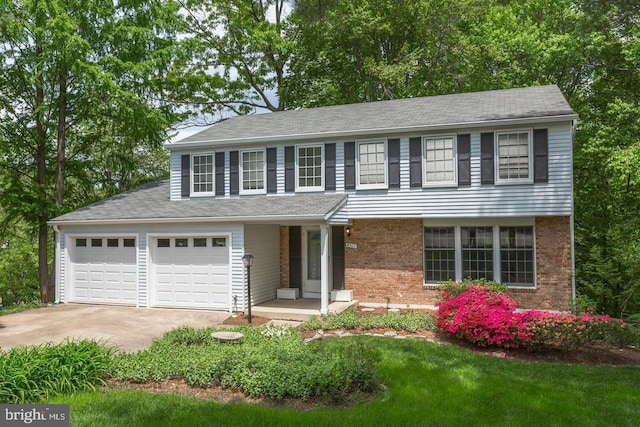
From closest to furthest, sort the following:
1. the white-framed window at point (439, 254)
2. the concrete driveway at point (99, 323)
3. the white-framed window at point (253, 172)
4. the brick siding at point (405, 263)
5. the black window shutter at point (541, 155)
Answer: the concrete driveway at point (99, 323) < the black window shutter at point (541, 155) < the brick siding at point (405, 263) < the white-framed window at point (439, 254) < the white-framed window at point (253, 172)

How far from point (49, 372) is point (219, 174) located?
Answer: 9557mm

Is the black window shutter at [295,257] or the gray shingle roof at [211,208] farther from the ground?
the gray shingle roof at [211,208]

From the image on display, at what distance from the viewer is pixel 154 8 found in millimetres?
18500

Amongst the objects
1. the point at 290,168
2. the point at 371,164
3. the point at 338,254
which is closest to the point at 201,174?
the point at 290,168

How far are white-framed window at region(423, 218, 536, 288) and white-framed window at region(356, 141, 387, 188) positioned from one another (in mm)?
1942

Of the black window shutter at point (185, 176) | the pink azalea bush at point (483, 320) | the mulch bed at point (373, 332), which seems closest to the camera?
the mulch bed at point (373, 332)

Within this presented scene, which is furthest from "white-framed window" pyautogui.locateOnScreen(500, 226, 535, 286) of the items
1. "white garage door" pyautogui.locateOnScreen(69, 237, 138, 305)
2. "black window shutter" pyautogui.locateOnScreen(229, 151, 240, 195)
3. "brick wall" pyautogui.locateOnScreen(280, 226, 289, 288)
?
"white garage door" pyautogui.locateOnScreen(69, 237, 138, 305)

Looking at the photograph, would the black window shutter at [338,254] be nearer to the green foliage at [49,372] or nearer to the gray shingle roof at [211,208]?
the gray shingle roof at [211,208]

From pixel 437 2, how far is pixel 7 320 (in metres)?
22.2

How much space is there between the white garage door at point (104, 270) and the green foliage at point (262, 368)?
21.3ft

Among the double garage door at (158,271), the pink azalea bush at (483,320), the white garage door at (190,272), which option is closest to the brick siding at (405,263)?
the pink azalea bush at (483,320)

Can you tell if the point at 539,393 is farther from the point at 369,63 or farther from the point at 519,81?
the point at 369,63

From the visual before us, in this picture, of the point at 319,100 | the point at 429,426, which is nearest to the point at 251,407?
the point at 429,426

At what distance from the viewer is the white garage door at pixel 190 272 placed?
520 inches
